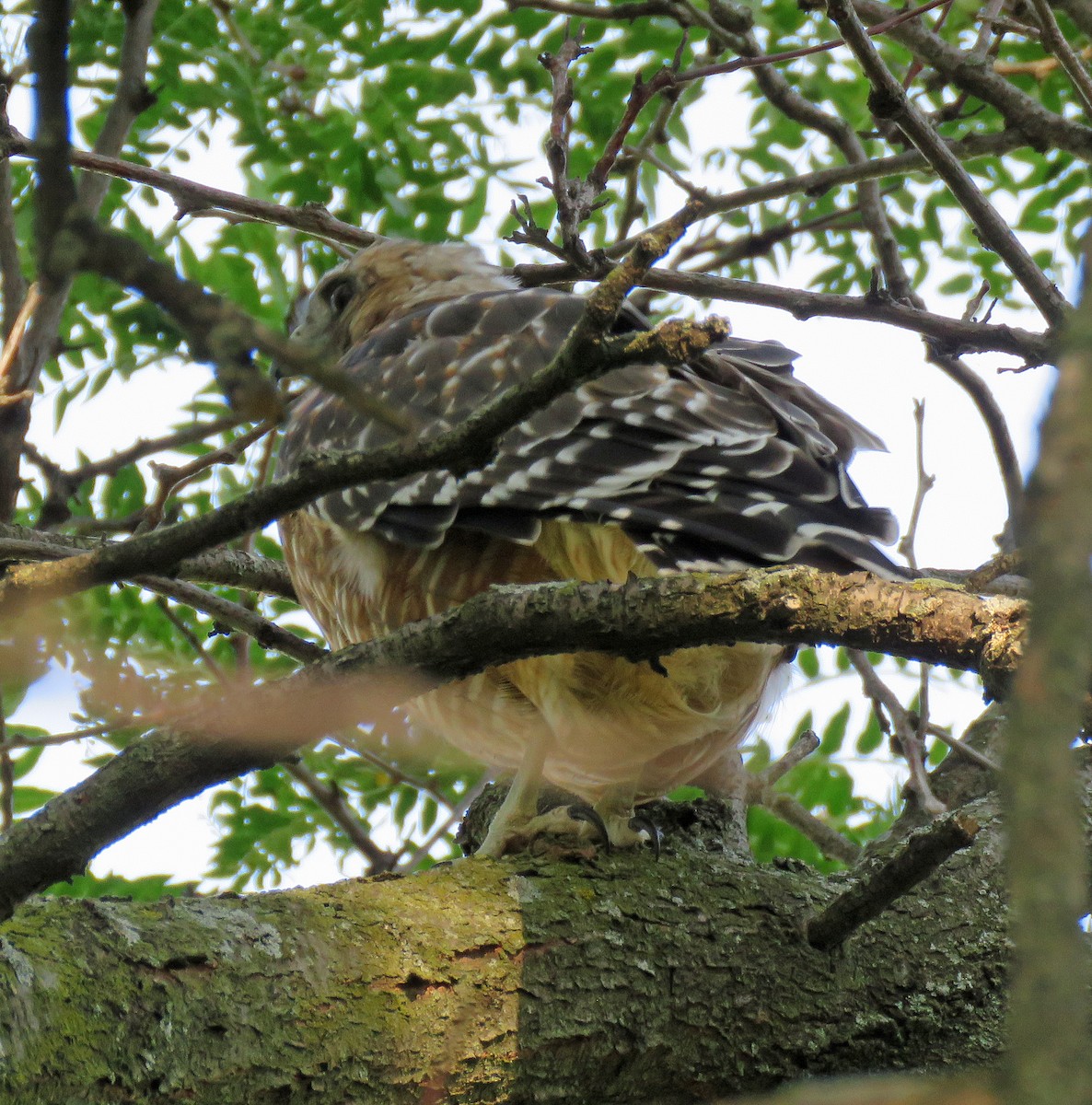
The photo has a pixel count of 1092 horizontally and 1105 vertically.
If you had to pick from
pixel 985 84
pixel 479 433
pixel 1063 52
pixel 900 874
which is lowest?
pixel 900 874

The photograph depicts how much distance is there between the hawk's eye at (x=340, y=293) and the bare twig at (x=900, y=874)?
3923 millimetres

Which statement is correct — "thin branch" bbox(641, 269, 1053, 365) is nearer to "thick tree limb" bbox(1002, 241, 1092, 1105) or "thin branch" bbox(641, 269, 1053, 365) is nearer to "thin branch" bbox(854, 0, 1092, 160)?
"thin branch" bbox(854, 0, 1092, 160)

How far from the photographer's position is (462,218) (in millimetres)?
4793

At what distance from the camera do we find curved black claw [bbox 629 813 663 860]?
311cm

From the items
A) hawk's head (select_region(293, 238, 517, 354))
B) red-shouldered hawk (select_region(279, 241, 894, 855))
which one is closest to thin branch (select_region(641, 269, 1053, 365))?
red-shouldered hawk (select_region(279, 241, 894, 855))

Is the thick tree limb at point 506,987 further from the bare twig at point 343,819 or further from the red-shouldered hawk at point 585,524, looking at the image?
the bare twig at point 343,819

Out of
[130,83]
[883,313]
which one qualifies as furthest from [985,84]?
[130,83]

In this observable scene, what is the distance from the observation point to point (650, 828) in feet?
10.5

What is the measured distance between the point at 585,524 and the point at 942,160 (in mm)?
1250

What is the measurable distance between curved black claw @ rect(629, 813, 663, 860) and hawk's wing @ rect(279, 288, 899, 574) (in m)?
0.69

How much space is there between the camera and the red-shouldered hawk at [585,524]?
3.12 m

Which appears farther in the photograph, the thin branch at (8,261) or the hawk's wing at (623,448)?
the thin branch at (8,261)

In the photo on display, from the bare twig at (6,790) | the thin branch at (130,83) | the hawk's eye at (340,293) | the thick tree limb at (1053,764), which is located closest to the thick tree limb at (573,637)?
the thick tree limb at (1053,764)

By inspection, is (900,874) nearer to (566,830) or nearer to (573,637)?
(573,637)
